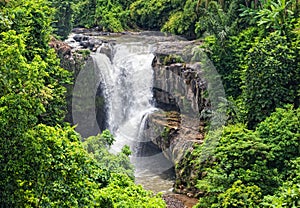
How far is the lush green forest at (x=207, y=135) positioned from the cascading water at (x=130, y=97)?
3.29 m

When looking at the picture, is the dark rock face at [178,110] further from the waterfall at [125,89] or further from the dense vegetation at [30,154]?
the dense vegetation at [30,154]

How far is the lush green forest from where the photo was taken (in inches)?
288

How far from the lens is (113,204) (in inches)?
350

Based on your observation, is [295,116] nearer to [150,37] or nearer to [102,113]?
[102,113]

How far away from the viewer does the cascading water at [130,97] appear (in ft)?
65.6

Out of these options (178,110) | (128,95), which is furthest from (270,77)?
(128,95)

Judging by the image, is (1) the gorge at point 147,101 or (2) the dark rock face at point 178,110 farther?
(1) the gorge at point 147,101

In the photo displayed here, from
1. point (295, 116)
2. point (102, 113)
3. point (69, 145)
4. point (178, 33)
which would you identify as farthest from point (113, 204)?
point (178, 33)

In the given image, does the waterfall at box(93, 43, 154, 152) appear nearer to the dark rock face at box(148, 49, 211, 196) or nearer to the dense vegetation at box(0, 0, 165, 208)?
the dark rock face at box(148, 49, 211, 196)

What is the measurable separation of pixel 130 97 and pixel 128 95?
0.16m

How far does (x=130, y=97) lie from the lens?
2097 centimetres

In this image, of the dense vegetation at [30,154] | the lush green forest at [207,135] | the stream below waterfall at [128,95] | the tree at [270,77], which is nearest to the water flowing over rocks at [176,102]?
the stream below waterfall at [128,95]

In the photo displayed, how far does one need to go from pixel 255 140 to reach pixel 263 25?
691 cm

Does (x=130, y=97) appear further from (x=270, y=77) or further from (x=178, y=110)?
(x=270, y=77)
